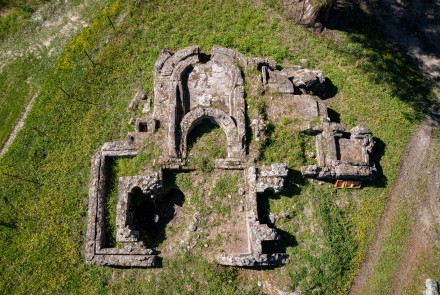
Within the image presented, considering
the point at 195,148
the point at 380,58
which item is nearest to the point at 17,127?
the point at 195,148

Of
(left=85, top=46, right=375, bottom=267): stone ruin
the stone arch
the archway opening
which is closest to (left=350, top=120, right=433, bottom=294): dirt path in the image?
(left=85, top=46, right=375, bottom=267): stone ruin

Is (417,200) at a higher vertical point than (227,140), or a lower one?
lower

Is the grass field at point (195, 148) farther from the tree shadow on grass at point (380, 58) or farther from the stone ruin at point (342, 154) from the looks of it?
the stone ruin at point (342, 154)

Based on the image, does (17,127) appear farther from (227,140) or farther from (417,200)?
(417,200)

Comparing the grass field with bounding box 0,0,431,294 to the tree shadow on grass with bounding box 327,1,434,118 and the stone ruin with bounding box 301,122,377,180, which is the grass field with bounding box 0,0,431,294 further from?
the stone ruin with bounding box 301,122,377,180

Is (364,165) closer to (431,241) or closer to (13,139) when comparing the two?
(431,241)

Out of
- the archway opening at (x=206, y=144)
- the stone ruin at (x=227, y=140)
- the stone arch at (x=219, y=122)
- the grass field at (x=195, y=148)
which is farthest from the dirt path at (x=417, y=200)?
the archway opening at (x=206, y=144)
